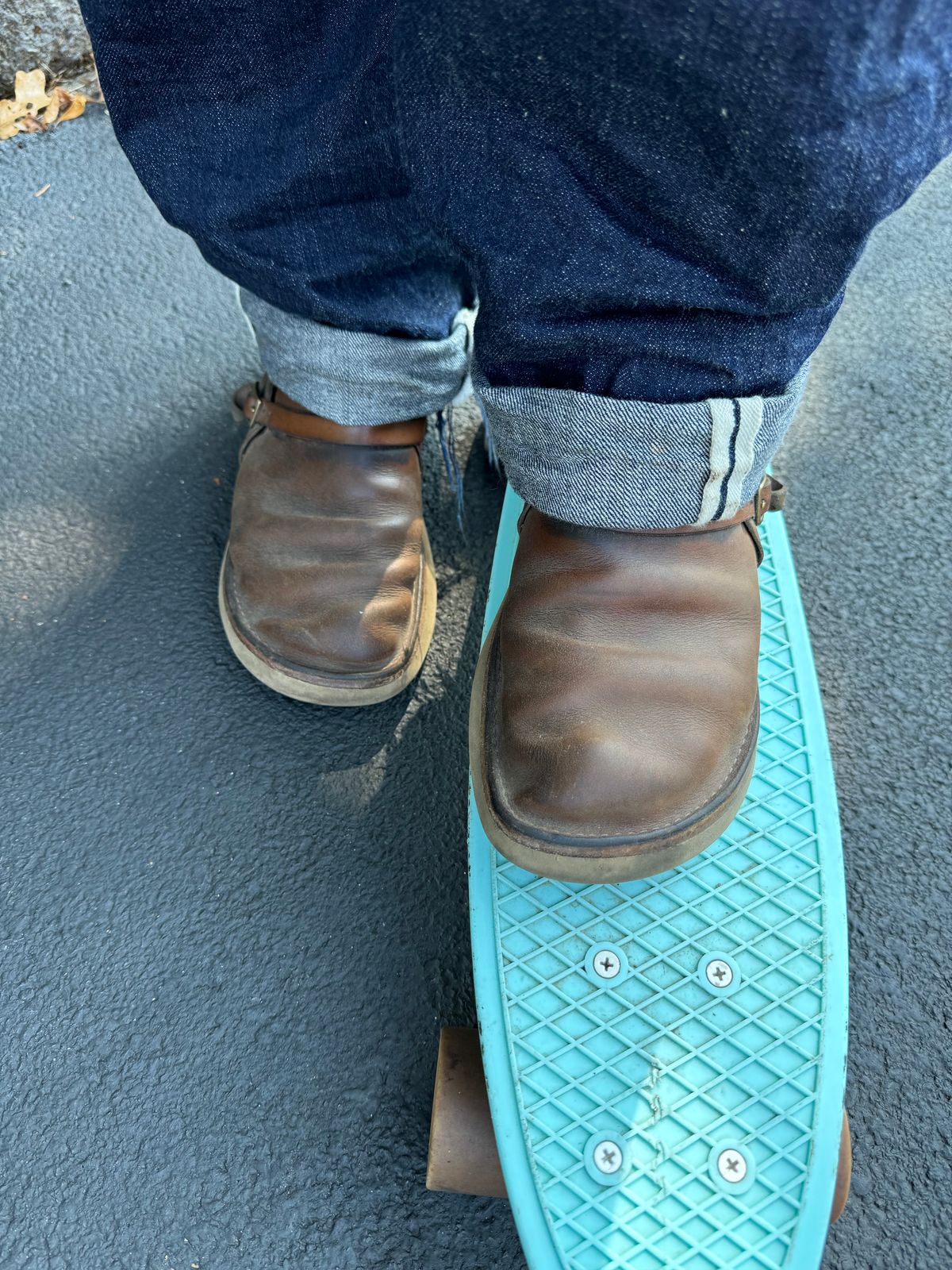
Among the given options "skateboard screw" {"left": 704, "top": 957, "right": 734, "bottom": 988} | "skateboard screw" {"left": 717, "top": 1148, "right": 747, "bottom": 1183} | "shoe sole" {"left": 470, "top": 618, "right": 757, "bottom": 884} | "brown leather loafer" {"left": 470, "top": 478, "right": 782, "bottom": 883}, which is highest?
"brown leather loafer" {"left": 470, "top": 478, "right": 782, "bottom": 883}

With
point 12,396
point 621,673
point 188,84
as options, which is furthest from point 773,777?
point 12,396

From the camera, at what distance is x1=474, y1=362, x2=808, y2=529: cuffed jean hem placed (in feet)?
2.18

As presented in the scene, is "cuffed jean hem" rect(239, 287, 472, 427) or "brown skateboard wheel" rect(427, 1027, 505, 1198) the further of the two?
"cuffed jean hem" rect(239, 287, 472, 427)

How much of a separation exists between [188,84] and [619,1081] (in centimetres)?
87

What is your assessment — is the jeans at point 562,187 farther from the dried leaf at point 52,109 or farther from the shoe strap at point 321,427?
the dried leaf at point 52,109

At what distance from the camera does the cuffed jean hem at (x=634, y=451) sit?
0.66 meters

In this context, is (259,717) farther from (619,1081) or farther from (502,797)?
(619,1081)

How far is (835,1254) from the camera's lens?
0.77 metres

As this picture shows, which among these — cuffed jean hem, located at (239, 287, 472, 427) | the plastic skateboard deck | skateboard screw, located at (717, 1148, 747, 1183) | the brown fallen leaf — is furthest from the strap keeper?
the brown fallen leaf

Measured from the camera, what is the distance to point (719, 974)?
778 mm

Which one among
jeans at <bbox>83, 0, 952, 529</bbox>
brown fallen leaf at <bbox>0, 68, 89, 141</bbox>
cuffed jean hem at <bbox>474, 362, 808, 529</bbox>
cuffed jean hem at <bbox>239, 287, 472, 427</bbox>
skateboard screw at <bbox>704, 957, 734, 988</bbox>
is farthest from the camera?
brown fallen leaf at <bbox>0, 68, 89, 141</bbox>

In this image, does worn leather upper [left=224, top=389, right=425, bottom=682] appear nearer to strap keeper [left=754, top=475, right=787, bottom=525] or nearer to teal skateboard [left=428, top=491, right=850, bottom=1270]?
teal skateboard [left=428, top=491, right=850, bottom=1270]

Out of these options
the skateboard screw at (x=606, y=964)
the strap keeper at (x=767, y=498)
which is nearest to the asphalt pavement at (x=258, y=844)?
the skateboard screw at (x=606, y=964)

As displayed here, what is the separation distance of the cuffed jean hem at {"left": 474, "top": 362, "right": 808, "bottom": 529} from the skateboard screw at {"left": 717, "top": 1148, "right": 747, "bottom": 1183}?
487mm
